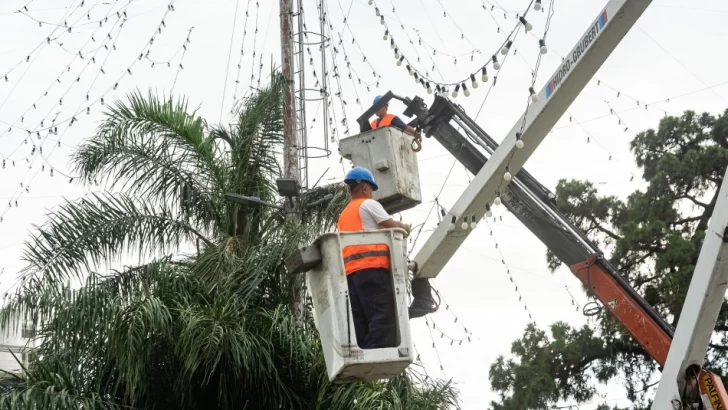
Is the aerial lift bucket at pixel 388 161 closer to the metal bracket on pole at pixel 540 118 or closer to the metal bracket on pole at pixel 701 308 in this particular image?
the metal bracket on pole at pixel 540 118

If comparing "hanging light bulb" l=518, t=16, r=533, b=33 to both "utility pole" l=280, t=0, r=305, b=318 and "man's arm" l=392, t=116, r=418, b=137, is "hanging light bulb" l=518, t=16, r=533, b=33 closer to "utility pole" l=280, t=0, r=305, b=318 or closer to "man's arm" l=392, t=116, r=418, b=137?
"man's arm" l=392, t=116, r=418, b=137

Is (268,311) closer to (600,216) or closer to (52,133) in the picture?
(52,133)

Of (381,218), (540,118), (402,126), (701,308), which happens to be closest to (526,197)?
(402,126)

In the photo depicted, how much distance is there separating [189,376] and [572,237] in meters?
3.91

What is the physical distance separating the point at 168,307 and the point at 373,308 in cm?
410

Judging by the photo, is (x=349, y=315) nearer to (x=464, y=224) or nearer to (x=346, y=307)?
(x=346, y=307)

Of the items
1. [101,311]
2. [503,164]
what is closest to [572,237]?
[503,164]

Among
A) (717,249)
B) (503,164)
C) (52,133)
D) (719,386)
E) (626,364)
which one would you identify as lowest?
(719,386)

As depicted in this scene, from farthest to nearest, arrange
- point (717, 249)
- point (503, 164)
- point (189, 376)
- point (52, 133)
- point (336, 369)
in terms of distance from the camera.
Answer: point (52, 133)
point (189, 376)
point (503, 164)
point (336, 369)
point (717, 249)

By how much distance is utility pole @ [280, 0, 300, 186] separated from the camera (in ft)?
43.2

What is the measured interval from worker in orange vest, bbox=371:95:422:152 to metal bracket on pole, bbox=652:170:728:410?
3.43m

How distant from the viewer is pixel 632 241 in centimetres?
1817

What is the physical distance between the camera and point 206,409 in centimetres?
1154

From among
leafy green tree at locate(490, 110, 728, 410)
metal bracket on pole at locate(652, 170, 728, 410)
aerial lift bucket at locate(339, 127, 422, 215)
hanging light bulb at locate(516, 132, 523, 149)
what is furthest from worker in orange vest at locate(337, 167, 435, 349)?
leafy green tree at locate(490, 110, 728, 410)
